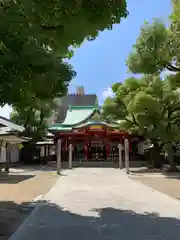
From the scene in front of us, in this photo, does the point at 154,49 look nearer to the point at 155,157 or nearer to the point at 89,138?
the point at 155,157

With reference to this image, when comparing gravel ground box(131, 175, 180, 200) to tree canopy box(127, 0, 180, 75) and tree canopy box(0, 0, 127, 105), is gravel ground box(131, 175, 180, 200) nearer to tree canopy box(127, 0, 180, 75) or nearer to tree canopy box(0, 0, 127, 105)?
tree canopy box(127, 0, 180, 75)

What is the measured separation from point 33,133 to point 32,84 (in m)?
29.8

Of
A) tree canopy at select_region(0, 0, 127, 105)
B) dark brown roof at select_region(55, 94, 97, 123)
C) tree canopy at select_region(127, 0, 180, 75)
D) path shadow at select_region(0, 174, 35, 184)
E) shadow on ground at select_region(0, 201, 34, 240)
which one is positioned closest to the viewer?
tree canopy at select_region(0, 0, 127, 105)

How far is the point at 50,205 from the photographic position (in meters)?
10.5

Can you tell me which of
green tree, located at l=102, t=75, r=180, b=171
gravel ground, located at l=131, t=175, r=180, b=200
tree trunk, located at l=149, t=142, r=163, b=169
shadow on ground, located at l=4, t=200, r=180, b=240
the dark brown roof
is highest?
the dark brown roof

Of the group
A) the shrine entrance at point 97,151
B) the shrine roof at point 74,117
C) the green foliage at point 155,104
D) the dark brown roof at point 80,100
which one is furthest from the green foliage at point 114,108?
the dark brown roof at point 80,100

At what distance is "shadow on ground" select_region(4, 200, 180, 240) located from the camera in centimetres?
675

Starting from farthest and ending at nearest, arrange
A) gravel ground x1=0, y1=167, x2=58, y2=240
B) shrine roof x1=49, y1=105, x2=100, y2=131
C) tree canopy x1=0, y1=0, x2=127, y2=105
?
1. shrine roof x1=49, y1=105, x2=100, y2=131
2. gravel ground x1=0, y1=167, x2=58, y2=240
3. tree canopy x1=0, y1=0, x2=127, y2=105

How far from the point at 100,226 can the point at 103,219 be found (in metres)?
0.76

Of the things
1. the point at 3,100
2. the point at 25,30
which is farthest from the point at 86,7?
the point at 3,100

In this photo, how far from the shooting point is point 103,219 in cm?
838

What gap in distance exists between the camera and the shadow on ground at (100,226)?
675 cm

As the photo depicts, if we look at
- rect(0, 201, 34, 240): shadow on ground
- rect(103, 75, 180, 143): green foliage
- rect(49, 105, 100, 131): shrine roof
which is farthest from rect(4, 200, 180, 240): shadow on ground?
rect(49, 105, 100, 131): shrine roof

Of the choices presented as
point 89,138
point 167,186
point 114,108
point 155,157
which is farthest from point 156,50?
point 89,138
